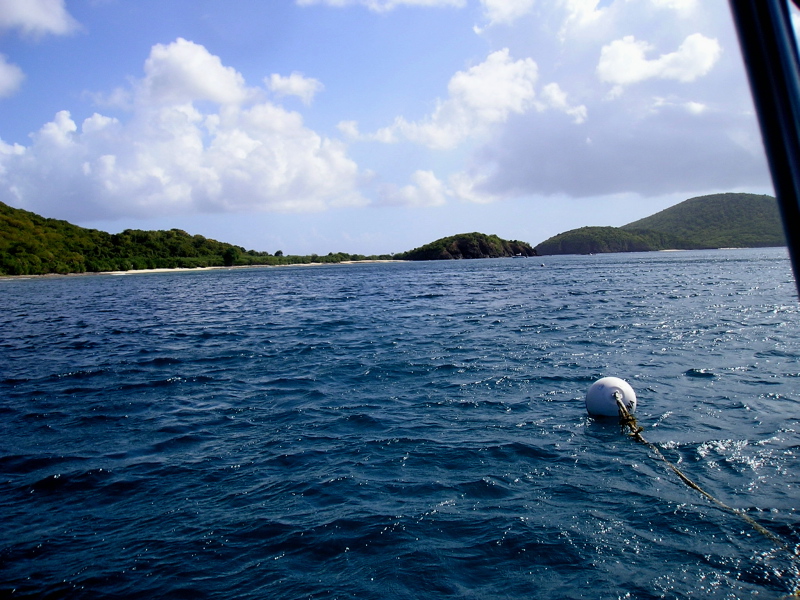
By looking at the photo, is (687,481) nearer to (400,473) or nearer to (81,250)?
(400,473)

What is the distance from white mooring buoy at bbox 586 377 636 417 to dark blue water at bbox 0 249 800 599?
43 cm

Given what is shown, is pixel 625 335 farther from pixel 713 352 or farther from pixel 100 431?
pixel 100 431

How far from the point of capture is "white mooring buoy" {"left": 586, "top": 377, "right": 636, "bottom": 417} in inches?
485

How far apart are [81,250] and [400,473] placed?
164m

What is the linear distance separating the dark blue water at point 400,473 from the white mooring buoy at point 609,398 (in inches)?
16.8

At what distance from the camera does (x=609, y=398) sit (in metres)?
12.3

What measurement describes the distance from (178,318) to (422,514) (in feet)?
104

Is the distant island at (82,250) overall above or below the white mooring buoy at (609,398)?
above

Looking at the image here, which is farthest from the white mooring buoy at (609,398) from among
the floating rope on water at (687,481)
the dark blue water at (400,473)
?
the dark blue water at (400,473)

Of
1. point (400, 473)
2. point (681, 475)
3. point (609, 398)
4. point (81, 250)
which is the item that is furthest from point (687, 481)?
point (81, 250)

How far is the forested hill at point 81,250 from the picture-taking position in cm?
12000

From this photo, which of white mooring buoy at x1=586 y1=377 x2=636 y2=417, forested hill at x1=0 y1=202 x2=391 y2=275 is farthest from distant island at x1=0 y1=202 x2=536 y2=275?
white mooring buoy at x1=586 y1=377 x2=636 y2=417

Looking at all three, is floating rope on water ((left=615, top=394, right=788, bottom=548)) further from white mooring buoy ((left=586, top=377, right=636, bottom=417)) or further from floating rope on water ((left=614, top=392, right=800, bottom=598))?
white mooring buoy ((left=586, top=377, right=636, bottom=417))

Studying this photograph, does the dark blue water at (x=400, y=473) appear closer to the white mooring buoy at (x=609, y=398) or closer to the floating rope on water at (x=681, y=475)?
the floating rope on water at (x=681, y=475)
